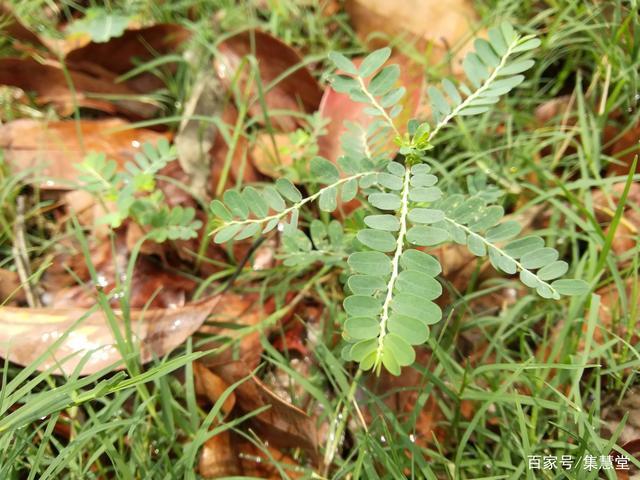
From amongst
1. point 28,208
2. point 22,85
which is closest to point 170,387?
point 28,208

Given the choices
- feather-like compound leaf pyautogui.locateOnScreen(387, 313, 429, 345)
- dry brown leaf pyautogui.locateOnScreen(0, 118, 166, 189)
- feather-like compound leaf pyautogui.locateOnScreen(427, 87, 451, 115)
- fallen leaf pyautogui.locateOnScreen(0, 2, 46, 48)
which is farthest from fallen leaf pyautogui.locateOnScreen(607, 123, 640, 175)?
fallen leaf pyautogui.locateOnScreen(0, 2, 46, 48)

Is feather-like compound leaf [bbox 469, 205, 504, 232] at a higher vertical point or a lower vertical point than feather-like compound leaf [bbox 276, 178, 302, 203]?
lower

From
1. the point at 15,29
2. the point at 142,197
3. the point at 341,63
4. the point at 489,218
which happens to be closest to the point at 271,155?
the point at 142,197

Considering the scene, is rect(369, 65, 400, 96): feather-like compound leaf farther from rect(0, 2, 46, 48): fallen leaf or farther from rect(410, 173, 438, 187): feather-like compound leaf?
rect(0, 2, 46, 48): fallen leaf

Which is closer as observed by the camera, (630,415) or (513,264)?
(513,264)

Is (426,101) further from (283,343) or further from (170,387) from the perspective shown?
(170,387)

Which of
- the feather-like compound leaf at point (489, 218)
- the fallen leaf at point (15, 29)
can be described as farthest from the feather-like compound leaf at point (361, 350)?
the fallen leaf at point (15, 29)

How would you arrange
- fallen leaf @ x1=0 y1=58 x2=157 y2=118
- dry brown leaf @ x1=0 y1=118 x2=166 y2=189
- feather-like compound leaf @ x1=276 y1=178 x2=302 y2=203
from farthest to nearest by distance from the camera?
fallen leaf @ x1=0 y1=58 x2=157 y2=118 → dry brown leaf @ x1=0 y1=118 x2=166 y2=189 → feather-like compound leaf @ x1=276 y1=178 x2=302 y2=203

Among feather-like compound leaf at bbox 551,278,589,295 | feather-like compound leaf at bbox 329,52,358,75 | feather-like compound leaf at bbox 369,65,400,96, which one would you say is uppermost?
feather-like compound leaf at bbox 329,52,358,75
